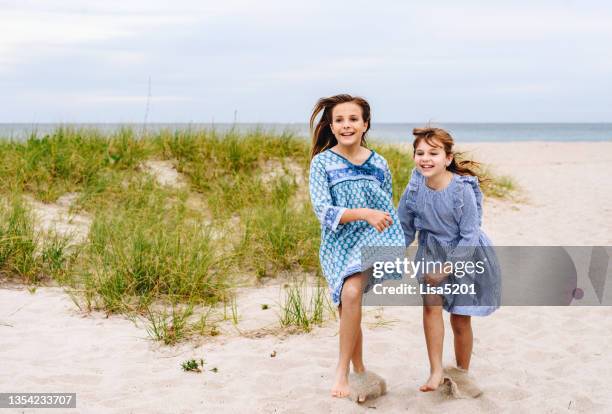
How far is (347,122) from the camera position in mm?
3150

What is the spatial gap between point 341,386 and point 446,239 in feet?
2.93

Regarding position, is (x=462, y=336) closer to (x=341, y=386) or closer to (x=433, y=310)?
(x=433, y=310)

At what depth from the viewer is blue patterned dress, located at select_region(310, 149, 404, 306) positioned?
10.3ft

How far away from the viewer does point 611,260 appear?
636 centimetres

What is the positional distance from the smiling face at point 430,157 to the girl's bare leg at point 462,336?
30.8 inches

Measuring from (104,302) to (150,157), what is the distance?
4061mm

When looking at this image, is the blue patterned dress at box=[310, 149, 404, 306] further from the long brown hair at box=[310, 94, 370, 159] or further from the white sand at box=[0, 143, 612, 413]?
the white sand at box=[0, 143, 612, 413]

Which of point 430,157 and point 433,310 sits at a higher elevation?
point 430,157

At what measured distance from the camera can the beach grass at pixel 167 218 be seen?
4781 mm

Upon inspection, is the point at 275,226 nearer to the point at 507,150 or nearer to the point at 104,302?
the point at 104,302

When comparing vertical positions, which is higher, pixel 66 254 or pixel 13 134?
pixel 13 134

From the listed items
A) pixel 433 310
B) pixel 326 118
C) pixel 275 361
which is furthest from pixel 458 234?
pixel 275 361

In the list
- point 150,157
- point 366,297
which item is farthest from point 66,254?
point 150,157

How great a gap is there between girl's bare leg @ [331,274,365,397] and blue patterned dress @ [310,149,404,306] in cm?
6
